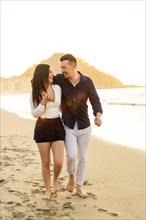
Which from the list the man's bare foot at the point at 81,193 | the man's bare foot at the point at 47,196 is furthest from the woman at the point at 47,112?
the man's bare foot at the point at 81,193

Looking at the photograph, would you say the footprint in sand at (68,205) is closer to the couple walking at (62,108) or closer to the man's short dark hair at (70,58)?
the couple walking at (62,108)

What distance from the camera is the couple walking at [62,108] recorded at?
4.97 meters

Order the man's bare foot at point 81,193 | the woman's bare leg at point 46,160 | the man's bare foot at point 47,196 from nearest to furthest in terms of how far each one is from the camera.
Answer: the woman's bare leg at point 46,160
the man's bare foot at point 47,196
the man's bare foot at point 81,193

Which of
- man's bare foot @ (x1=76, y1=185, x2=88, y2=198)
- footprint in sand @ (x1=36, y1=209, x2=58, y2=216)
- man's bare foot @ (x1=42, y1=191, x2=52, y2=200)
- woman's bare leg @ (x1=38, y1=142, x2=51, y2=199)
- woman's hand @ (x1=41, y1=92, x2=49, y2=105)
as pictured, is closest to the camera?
woman's hand @ (x1=41, y1=92, x2=49, y2=105)

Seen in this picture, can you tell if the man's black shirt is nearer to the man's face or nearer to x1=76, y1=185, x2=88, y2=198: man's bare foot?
the man's face

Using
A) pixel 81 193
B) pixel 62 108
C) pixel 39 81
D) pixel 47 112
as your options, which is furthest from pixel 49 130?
pixel 81 193

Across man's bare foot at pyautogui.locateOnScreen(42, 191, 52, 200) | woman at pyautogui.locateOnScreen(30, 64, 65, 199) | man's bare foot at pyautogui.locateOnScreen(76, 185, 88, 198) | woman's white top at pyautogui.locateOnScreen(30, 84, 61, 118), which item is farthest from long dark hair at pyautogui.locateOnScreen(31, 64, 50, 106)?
man's bare foot at pyautogui.locateOnScreen(76, 185, 88, 198)

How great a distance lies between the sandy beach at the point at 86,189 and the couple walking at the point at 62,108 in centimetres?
58

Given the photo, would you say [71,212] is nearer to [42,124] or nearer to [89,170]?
[42,124]

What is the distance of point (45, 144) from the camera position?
17.2 ft

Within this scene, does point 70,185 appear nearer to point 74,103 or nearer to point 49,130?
point 49,130

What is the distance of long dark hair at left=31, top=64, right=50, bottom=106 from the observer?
4934 mm

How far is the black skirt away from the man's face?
0.60 meters

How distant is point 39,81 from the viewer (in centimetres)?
495
